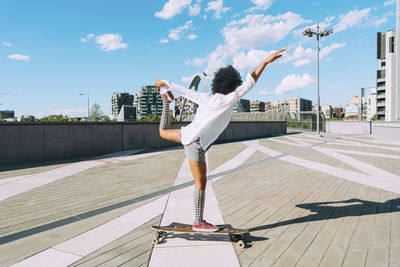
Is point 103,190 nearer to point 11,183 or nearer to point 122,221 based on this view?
point 122,221

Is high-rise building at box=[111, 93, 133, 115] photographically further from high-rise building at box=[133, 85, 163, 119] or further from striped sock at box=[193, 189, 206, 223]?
striped sock at box=[193, 189, 206, 223]

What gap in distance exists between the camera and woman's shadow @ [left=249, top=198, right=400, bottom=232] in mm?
3606

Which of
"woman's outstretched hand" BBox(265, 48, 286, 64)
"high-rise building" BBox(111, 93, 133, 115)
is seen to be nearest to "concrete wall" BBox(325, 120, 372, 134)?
"woman's outstretched hand" BBox(265, 48, 286, 64)

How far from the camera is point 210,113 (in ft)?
9.34

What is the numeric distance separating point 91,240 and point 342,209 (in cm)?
397

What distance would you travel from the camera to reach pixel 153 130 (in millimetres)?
13969

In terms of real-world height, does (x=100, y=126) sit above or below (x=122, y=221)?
above

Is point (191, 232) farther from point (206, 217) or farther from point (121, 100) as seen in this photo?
point (121, 100)

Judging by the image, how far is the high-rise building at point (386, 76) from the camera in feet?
228

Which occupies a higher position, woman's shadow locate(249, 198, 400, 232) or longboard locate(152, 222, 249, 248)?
longboard locate(152, 222, 249, 248)

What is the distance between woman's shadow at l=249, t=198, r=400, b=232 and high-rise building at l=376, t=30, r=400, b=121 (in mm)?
78756

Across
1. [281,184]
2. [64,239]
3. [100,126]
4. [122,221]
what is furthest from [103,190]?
[100,126]

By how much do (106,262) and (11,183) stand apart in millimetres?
5208

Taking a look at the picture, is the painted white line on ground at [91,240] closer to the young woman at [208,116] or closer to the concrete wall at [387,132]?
the young woman at [208,116]
